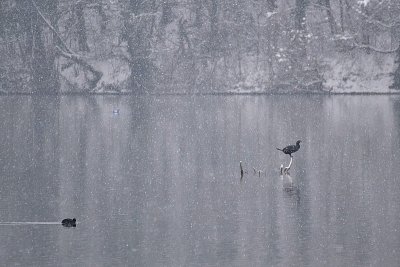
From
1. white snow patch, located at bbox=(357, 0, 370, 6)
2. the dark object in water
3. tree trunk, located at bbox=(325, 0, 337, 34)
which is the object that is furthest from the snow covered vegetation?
the dark object in water

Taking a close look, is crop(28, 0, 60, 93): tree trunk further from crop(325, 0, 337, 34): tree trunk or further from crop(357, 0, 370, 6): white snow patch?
crop(357, 0, 370, 6): white snow patch

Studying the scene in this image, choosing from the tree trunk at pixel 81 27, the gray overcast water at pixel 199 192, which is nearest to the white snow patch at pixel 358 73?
the tree trunk at pixel 81 27

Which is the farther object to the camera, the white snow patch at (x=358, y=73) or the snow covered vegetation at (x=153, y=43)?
the snow covered vegetation at (x=153, y=43)

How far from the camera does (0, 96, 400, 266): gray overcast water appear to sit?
11.9 m

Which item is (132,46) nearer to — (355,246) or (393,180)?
(393,180)

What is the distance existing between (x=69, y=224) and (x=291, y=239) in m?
2.52

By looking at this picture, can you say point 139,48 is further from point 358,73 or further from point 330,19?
point 358,73

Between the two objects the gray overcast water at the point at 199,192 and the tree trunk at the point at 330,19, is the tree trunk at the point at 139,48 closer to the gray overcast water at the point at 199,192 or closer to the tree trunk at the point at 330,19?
the tree trunk at the point at 330,19

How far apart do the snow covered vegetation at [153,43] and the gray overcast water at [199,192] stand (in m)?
22.0

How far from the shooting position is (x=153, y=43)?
5509 cm

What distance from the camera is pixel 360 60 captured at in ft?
172

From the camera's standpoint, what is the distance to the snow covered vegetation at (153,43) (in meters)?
53.7

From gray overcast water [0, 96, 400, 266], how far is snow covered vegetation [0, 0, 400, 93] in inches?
864

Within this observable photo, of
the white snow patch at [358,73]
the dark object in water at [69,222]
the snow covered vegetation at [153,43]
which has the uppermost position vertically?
the snow covered vegetation at [153,43]
